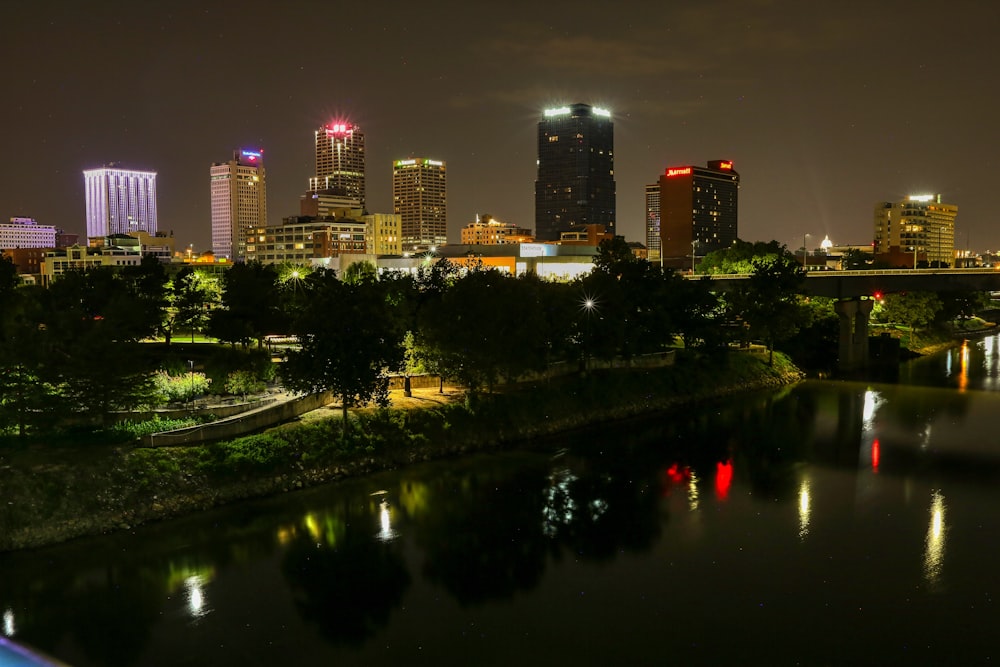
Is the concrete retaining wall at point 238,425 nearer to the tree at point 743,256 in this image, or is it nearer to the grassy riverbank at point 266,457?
the grassy riverbank at point 266,457

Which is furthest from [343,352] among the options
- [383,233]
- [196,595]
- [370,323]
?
[383,233]

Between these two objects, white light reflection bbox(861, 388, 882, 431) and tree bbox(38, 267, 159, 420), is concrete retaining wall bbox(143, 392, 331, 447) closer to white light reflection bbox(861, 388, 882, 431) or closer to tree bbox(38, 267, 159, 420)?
tree bbox(38, 267, 159, 420)

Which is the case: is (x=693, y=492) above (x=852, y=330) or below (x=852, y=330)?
below

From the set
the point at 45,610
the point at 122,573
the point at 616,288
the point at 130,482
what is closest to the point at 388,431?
the point at 130,482

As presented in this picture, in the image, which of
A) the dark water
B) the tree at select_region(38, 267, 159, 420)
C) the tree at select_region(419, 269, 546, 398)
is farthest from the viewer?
the tree at select_region(419, 269, 546, 398)

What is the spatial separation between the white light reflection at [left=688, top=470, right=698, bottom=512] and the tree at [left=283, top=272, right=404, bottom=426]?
1261 cm

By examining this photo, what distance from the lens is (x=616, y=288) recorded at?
51.6m

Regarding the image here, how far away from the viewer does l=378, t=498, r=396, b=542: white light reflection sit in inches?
1011

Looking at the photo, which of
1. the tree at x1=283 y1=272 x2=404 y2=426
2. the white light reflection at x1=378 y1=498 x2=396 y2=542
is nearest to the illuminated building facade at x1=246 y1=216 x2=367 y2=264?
the tree at x1=283 y1=272 x2=404 y2=426

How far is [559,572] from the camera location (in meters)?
23.4

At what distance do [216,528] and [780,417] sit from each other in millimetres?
30628

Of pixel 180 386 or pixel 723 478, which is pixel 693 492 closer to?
pixel 723 478

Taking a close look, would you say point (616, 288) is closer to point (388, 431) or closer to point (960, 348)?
point (388, 431)

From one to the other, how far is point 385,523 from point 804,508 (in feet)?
46.8
